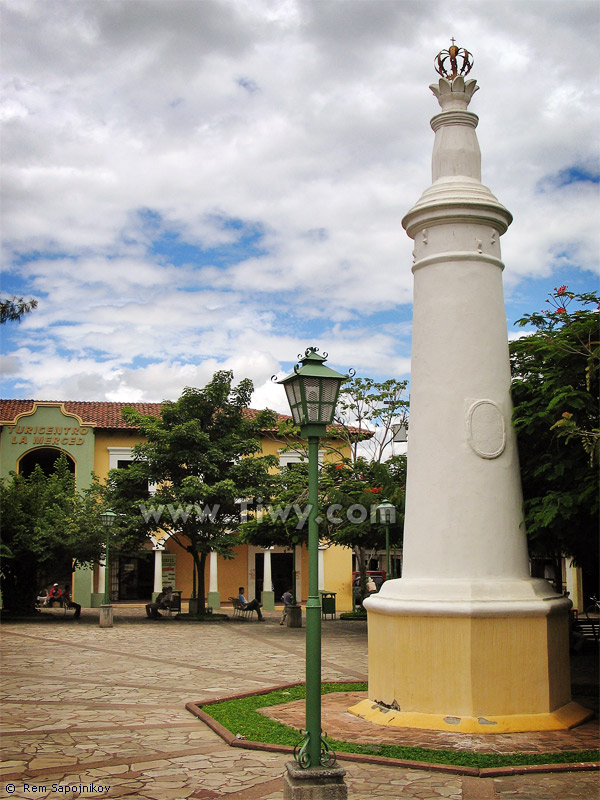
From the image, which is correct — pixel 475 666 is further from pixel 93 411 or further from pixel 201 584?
pixel 93 411

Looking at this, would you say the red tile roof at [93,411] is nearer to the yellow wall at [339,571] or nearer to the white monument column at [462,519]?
the yellow wall at [339,571]

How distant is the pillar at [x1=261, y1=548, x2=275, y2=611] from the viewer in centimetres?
3203

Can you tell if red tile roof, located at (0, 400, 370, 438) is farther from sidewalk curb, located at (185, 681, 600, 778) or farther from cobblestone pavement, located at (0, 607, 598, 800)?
sidewalk curb, located at (185, 681, 600, 778)

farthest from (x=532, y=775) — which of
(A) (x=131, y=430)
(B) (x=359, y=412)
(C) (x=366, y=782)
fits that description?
(A) (x=131, y=430)

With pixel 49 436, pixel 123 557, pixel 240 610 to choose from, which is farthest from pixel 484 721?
pixel 49 436

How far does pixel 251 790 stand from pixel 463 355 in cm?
519

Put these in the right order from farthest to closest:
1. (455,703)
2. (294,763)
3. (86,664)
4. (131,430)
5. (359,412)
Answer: (131,430) → (359,412) → (86,664) → (455,703) → (294,763)

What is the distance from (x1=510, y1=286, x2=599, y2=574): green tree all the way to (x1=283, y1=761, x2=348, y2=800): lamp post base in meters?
4.22

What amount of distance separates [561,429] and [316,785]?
4.84 meters

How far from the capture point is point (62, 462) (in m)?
28.5

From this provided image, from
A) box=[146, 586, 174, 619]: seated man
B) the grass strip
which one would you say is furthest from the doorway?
the grass strip

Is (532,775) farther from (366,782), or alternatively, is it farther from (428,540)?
(428,540)

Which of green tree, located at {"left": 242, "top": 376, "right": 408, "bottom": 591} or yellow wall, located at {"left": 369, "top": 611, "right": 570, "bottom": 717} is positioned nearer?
yellow wall, located at {"left": 369, "top": 611, "right": 570, "bottom": 717}

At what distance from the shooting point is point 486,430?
366 inches
